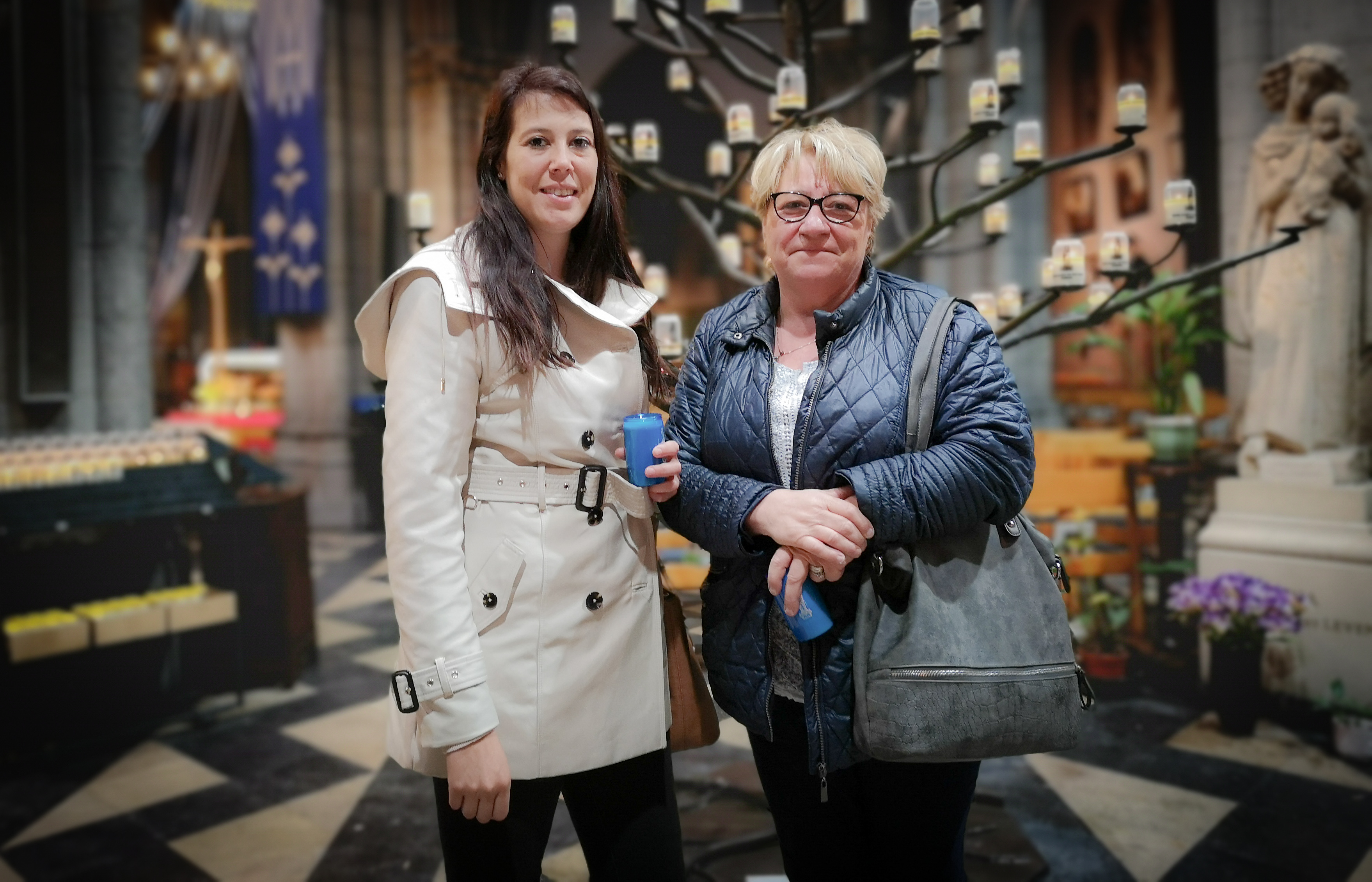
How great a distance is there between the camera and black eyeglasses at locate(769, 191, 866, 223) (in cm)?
157

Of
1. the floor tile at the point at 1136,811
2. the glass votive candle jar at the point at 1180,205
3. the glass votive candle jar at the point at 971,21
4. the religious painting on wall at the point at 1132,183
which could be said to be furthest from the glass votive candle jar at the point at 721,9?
the religious painting on wall at the point at 1132,183

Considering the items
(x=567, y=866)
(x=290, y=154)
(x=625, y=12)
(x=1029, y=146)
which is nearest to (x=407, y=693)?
(x=567, y=866)

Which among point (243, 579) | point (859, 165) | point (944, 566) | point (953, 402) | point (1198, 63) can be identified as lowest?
point (243, 579)

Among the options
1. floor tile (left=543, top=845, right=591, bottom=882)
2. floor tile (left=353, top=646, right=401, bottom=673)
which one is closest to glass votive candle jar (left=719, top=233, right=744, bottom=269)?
floor tile (left=543, top=845, right=591, bottom=882)

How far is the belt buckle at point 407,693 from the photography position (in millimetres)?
1433

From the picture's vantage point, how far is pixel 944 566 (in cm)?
149

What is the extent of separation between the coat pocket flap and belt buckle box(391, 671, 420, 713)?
0.43 ft

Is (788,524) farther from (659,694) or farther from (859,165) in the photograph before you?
(859,165)

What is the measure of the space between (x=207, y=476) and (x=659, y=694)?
3.50 metres

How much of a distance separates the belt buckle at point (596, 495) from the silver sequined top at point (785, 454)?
280mm

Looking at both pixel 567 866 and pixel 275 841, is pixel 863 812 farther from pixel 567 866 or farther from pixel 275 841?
pixel 275 841

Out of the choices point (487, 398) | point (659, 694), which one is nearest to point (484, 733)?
point (659, 694)

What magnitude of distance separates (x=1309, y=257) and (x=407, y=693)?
4.14 metres

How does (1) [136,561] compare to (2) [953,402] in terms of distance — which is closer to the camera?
(2) [953,402]
